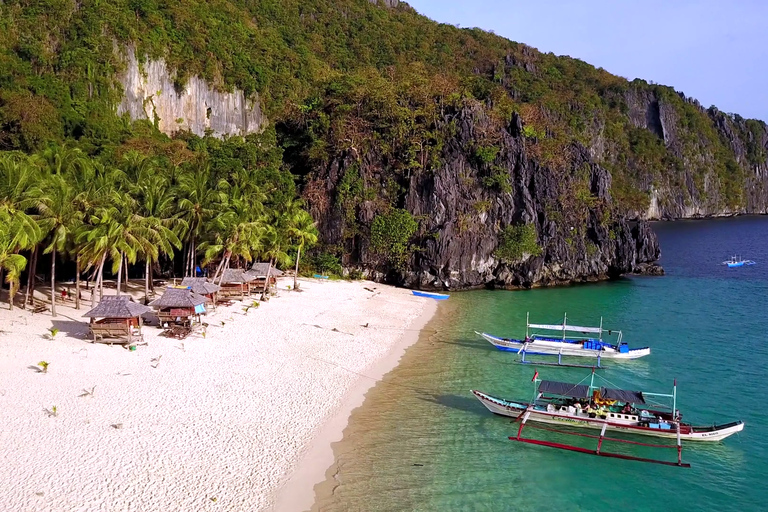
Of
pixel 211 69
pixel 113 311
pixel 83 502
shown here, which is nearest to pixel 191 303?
pixel 113 311

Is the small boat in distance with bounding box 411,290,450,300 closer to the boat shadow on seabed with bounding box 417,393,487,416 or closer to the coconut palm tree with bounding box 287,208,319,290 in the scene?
the coconut palm tree with bounding box 287,208,319,290

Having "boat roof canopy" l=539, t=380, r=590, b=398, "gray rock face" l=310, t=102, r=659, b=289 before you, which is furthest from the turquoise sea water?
"gray rock face" l=310, t=102, r=659, b=289

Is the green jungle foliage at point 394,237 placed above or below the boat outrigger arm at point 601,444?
above

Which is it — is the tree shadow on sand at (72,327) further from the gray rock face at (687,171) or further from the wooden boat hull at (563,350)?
the gray rock face at (687,171)

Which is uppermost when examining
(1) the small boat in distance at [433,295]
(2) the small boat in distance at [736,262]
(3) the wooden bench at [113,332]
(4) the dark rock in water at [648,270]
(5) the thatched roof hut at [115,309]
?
(2) the small boat in distance at [736,262]

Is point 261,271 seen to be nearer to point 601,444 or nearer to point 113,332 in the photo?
point 113,332

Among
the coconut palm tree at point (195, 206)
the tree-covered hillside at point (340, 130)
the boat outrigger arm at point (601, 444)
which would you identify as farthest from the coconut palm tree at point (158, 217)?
the boat outrigger arm at point (601, 444)
